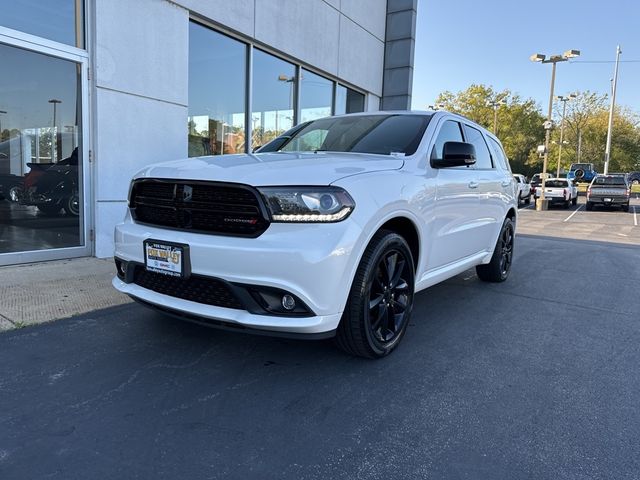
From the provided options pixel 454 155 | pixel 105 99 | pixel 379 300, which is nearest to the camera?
pixel 379 300

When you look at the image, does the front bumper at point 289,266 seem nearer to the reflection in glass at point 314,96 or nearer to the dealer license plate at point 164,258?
the dealer license plate at point 164,258

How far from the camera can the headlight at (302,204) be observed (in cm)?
271

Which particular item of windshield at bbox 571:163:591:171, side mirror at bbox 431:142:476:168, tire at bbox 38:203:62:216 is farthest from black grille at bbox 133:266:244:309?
Answer: windshield at bbox 571:163:591:171

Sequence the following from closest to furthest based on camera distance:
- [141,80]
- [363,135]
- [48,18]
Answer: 1. [363,135]
2. [48,18]
3. [141,80]

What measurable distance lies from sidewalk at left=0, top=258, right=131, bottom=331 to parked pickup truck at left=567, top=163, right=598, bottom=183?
4872 cm

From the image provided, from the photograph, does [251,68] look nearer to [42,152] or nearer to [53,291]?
[42,152]

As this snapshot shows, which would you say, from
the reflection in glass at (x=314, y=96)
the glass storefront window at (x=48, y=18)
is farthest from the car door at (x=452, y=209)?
the reflection in glass at (x=314, y=96)

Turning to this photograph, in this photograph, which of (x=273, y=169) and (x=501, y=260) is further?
(x=501, y=260)

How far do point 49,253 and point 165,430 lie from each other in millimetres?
4377

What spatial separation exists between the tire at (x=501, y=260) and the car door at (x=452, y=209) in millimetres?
1018

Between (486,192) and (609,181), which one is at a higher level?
(609,181)

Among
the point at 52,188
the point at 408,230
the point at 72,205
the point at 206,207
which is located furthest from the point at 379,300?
the point at 52,188

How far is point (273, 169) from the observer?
2.90m

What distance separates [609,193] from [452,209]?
2246 centimetres
